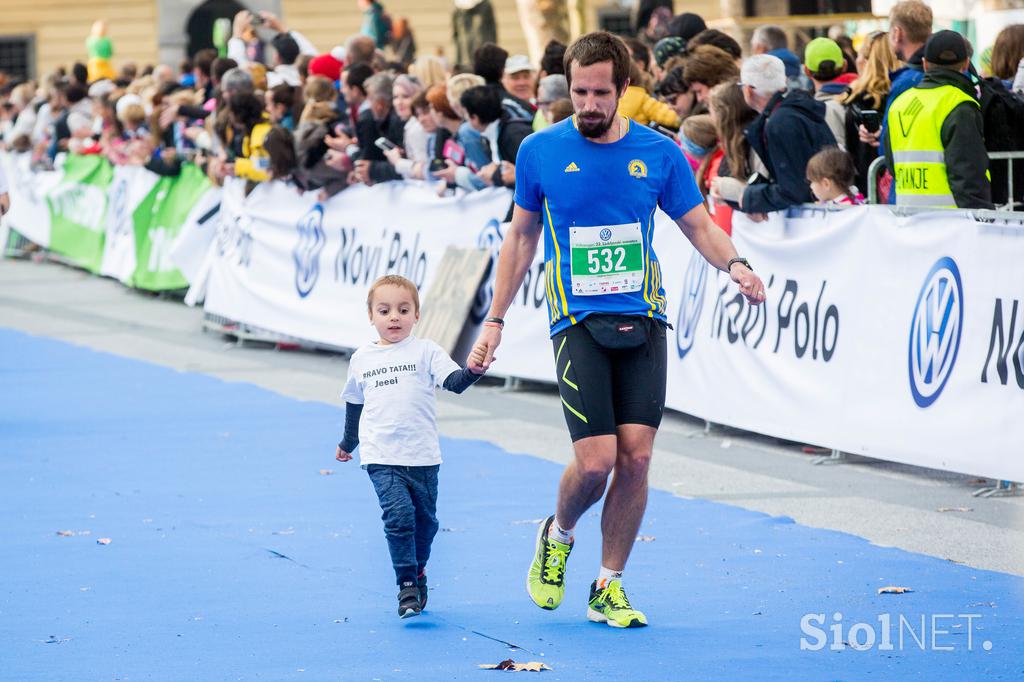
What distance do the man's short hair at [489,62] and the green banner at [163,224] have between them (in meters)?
5.77

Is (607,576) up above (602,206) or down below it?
below

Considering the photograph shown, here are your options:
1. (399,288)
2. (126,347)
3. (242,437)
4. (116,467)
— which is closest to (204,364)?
(126,347)

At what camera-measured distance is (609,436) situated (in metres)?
6.35

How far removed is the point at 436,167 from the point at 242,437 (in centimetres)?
338

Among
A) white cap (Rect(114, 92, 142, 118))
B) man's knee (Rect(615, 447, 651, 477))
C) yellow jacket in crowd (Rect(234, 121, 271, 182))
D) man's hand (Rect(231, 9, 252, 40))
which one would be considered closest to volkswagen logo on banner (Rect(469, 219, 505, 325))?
yellow jacket in crowd (Rect(234, 121, 271, 182))

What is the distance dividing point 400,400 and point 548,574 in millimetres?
818

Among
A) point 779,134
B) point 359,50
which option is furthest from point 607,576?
point 359,50

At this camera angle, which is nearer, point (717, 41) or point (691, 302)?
point (691, 302)

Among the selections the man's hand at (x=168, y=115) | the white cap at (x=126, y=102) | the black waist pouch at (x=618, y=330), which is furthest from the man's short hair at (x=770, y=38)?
the white cap at (x=126, y=102)

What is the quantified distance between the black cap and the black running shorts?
353cm

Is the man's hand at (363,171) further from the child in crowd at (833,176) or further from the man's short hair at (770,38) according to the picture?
the child in crowd at (833,176)

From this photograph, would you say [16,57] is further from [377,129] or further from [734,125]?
[734,125]

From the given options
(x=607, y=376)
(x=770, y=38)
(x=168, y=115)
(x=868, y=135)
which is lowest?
Result: (x=607, y=376)

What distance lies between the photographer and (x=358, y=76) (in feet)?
50.5
